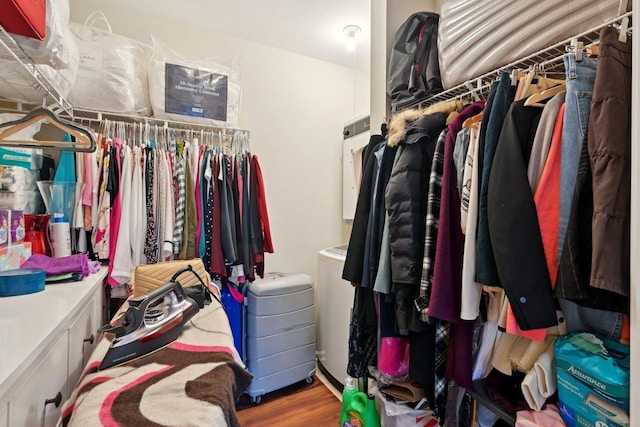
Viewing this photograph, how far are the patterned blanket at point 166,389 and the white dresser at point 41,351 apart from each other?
3.0 inches

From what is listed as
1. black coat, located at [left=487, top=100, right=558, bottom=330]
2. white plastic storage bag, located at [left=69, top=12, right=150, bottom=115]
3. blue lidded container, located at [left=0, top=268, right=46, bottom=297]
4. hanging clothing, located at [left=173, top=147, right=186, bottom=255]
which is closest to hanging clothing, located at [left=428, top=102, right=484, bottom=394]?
black coat, located at [left=487, top=100, right=558, bottom=330]

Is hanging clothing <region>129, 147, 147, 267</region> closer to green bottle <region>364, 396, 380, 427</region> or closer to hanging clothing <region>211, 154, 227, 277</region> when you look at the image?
hanging clothing <region>211, 154, 227, 277</region>

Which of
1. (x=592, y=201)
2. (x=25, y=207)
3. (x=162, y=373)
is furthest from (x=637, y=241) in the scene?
(x=25, y=207)

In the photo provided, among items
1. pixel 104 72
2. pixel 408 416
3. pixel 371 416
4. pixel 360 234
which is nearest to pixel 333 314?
pixel 371 416

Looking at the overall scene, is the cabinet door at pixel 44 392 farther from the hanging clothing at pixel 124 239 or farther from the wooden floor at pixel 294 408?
the wooden floor at pixel 294 408

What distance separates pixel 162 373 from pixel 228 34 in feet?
8.12

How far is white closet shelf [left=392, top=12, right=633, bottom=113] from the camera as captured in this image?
0.91m

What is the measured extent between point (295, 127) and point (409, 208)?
182 cm

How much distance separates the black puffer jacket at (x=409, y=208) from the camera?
3.68 feet

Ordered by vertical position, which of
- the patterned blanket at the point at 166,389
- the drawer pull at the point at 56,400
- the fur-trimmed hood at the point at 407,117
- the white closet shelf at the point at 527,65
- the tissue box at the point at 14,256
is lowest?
the drawer pull at the point at 56,400

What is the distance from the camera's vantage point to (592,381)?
745 mm

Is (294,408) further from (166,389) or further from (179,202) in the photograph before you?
(166,389)

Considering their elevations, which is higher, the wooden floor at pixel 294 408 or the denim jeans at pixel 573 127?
the denim jeans at pixel 573 127

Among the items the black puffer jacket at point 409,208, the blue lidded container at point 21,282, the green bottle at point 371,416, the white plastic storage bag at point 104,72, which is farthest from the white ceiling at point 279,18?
the green bottle at point 371,416
